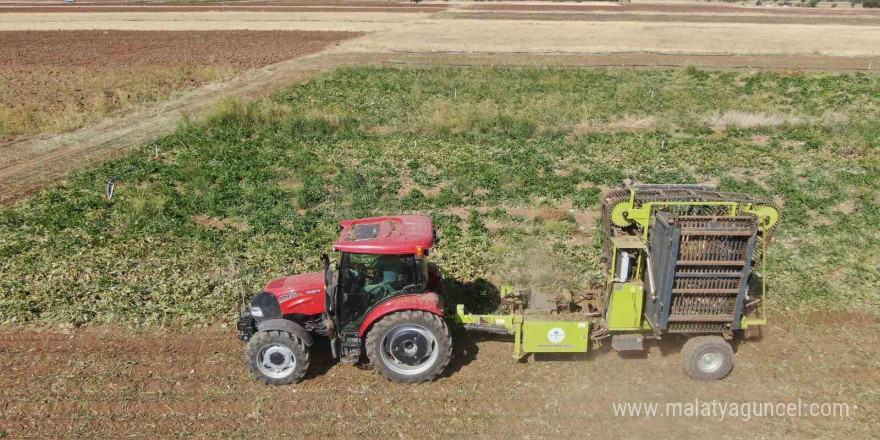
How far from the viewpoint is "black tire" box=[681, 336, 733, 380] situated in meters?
9.15

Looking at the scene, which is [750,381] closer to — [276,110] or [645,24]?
[276,110]

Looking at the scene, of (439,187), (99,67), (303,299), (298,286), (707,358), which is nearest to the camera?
(707,358)

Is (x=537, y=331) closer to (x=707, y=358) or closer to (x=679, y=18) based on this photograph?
(x=707, y=358)

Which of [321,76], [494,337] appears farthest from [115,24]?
[494,337]

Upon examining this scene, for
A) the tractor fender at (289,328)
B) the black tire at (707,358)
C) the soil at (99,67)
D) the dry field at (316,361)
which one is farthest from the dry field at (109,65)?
the black tire at (707,358)

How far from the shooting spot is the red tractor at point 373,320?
8930mm

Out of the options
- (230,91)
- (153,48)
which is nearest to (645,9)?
(153,48)

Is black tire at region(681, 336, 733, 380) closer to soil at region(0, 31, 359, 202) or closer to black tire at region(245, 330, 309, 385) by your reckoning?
black tire at region(245, 330, 309, 385)

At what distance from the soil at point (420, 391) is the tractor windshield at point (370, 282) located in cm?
111

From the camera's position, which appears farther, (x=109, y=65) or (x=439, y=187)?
(x=109, y=65)

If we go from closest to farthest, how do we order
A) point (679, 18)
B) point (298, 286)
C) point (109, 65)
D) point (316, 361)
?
point (298, 286)
point (316, 361)
point (109, 65)
point (679, 18)

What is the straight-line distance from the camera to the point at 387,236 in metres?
8.99

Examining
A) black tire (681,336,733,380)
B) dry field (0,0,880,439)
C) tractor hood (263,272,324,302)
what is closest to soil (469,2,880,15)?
dry field (0,0,880,439)

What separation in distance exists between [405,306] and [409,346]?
0.65 meters
